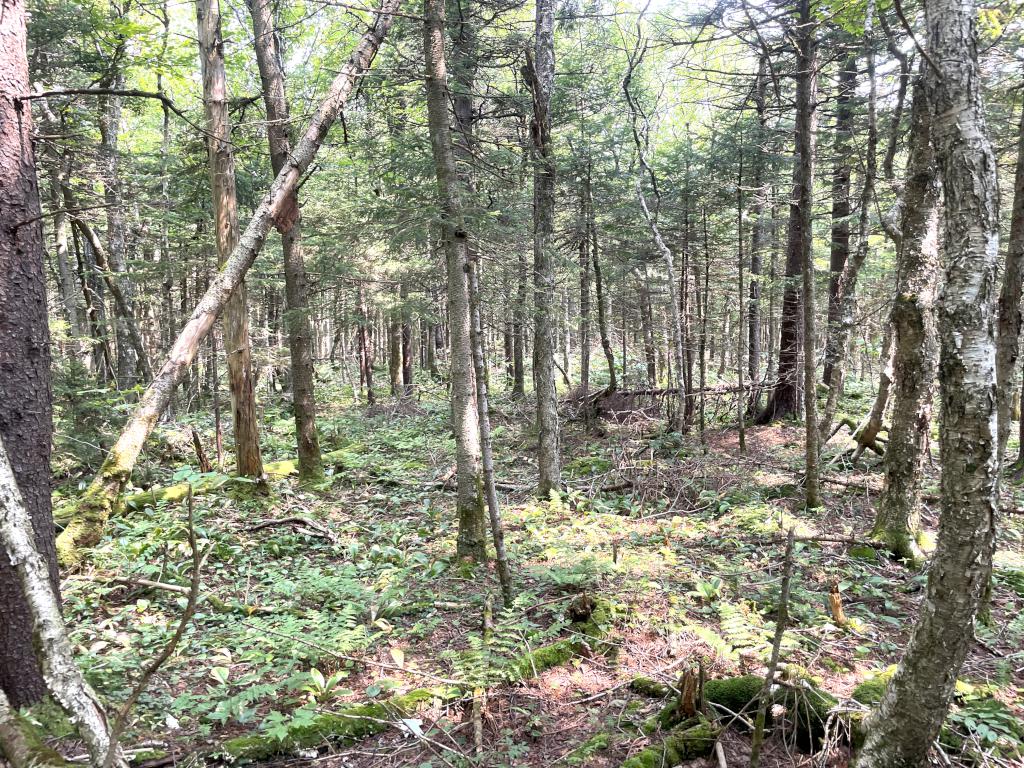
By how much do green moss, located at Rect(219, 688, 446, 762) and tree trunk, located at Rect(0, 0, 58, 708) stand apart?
4.34 feet

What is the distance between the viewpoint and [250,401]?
8586 mm

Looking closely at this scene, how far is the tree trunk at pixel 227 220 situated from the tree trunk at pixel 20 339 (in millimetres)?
3715

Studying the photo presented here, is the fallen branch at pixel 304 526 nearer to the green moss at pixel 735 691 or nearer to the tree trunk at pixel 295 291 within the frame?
the tree trunk at pixel 295 291

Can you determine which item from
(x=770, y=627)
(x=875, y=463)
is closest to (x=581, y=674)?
(x=770, y=627)

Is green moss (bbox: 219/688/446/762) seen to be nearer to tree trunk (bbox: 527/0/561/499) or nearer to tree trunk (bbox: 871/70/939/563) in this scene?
tree trunk (bbox: 527/0/561/499)

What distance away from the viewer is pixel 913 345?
19.8ft

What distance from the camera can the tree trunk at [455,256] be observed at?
5879 mm

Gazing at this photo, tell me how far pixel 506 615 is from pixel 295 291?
23.0 ft

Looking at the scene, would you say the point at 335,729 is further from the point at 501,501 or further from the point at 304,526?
the point at 501,501

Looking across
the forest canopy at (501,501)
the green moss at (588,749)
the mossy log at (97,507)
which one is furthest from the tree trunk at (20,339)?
the green moss at (588,749)

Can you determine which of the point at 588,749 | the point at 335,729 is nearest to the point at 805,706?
the point at 588,749

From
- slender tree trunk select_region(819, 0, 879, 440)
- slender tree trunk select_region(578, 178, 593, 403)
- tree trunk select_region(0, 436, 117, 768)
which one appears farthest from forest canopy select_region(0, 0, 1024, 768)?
slender tree trunk select_region(578, 178, 593, 403)

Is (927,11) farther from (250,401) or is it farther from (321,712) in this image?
(250,401)

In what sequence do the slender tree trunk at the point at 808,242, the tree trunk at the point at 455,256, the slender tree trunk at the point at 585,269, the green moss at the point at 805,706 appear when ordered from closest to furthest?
the green moss at the point at 805,706 < the tree trunk at the point at 455,256 < the slender tree trunk at the point at 808,242 < the slender tree trunk at the point at 585,269
